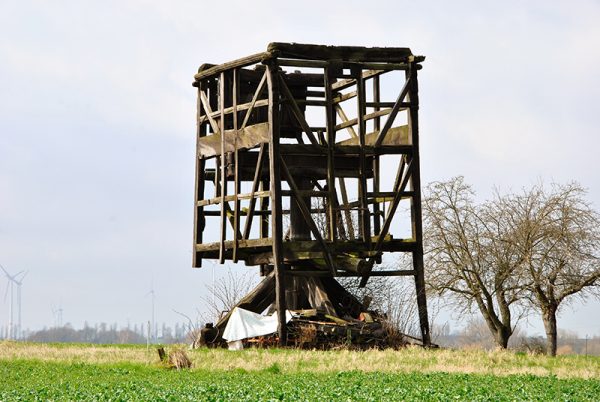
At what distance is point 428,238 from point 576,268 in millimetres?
5863

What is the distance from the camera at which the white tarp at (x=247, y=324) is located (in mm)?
32031

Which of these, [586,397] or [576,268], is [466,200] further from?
[586,397]

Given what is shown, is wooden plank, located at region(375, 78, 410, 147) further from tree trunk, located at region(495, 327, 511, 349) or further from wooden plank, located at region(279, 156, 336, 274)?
tree trunk, located at region(495, 327, 511, 349)

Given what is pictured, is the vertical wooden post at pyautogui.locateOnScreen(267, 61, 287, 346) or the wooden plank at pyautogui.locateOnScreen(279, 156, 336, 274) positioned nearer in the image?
the vertical wooden post at pyautogui.locateOnScreen(267, 61, 287, 346)

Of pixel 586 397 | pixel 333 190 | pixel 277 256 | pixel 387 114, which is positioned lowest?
pixel 586 397

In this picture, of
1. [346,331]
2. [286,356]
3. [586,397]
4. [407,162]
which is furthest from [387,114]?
[586,397]

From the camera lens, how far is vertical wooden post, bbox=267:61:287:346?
31016 mm

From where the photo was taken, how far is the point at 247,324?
1282 inches

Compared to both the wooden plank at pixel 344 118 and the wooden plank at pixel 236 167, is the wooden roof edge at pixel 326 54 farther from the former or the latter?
the wooden plank at pixel 344 118

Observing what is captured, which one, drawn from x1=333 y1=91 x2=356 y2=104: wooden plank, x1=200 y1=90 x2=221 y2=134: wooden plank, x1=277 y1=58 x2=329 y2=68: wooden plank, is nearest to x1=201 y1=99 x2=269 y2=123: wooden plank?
x1=200 y1=90 x2=221 y2=134: wooden plank

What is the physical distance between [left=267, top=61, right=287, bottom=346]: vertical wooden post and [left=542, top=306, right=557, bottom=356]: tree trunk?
41.5ft

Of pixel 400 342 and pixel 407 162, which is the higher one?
pixel 407 162

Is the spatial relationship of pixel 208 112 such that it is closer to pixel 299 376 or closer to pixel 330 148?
pixel 330 148

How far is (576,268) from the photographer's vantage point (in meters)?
38.3
